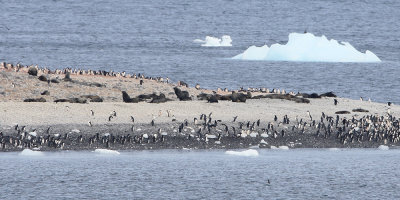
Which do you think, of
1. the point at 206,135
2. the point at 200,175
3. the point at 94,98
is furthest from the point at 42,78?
the point at 200,175

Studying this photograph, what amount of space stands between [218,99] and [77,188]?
17.5m

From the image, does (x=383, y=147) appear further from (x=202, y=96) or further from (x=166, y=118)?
(x=202, y=96)

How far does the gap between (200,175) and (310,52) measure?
208 ft

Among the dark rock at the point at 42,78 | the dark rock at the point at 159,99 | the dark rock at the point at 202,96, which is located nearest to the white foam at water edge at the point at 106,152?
the dark rock at the point at 159,99

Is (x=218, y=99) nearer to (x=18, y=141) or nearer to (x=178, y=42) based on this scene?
(x=18, y=141)

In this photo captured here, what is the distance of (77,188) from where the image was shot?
83.9 ft

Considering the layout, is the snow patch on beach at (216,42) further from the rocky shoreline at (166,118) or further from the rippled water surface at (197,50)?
the rocky shoreline at (166,118)

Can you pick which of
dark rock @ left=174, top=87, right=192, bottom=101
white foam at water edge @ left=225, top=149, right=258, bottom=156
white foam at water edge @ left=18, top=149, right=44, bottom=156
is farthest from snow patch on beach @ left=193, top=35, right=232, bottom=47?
white foam at water edge @ left=18, top=149, right=44, bottom=156

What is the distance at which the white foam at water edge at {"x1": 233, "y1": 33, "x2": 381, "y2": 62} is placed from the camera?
88062 mm

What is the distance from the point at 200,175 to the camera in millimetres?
28203

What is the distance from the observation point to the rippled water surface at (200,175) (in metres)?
25.3

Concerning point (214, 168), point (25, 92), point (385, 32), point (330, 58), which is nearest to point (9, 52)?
point (330, 58)

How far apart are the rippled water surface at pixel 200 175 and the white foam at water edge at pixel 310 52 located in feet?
182

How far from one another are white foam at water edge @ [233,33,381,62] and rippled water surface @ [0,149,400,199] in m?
55.4
